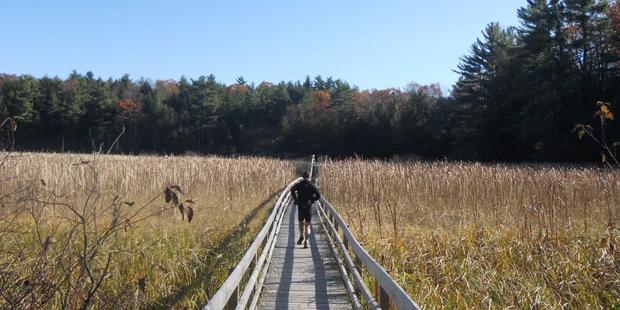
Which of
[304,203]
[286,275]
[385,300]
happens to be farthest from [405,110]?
[385,300]

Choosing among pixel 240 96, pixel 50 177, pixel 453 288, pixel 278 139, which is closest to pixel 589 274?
pixel 453 288

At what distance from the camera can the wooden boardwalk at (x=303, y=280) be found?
7137 mm

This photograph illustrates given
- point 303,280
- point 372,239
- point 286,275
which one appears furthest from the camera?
point 372,239

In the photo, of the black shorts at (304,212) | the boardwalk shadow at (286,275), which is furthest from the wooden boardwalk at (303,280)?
the black shorts at (304,212)

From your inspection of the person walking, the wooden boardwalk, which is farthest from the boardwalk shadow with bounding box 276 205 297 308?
the person walking

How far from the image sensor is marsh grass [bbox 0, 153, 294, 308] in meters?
4.50

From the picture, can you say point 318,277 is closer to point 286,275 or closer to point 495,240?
point 286,275

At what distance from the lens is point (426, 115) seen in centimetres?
6419

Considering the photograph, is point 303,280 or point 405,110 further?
point 405,110

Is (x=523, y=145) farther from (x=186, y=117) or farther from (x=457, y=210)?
(x=186, y=117)

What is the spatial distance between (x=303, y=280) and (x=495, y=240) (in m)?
3.75

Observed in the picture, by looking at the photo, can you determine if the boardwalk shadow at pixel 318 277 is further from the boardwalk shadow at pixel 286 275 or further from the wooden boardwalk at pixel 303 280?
the boardwalk shadow at pixel 286 275

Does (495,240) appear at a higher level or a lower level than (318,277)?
higher

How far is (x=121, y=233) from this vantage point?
1117 cm
